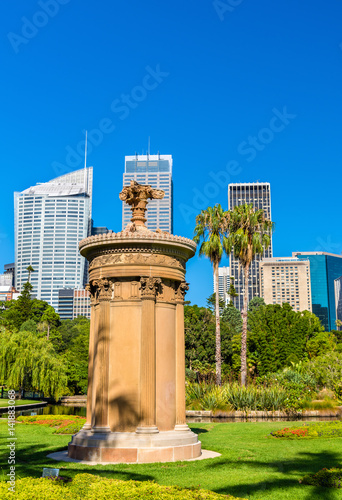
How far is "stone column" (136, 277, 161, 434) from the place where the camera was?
1423cm

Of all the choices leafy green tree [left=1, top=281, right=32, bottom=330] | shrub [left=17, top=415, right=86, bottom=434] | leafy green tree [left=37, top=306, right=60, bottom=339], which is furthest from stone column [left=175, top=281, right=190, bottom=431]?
leafy green tree [left=37, top=306, right=60, bottom=339]

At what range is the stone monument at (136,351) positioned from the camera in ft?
46.5

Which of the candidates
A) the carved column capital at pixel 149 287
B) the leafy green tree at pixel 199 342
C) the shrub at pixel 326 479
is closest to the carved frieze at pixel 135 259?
the carved column capital at pixel 149 287

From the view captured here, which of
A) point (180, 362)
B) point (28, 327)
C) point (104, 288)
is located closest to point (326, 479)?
point (180, 362)

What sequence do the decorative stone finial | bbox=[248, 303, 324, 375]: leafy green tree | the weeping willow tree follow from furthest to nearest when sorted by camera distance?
1. bbox=[248, 303, 324, 375]: leafy green tree
2. the weeping willow tree
3. the decorative stone finial

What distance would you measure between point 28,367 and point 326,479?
39.6 m

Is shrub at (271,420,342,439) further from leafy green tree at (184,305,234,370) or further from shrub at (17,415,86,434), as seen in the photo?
leafy green tree at (184,305,234,370)

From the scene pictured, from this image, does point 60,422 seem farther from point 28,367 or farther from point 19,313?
point 19,313

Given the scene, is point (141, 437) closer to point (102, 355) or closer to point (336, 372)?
point (102, 355)

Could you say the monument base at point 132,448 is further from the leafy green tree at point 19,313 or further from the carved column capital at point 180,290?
the leafy green tree at point 19,313

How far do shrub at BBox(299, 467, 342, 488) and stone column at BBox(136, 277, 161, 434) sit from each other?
4832 millimetres

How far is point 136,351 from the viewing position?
14859 mm

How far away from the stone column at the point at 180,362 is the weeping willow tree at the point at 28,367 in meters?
32.9

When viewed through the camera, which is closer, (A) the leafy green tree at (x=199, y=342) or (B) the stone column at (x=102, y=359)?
(B) the stone column at (x=102, y=359)
